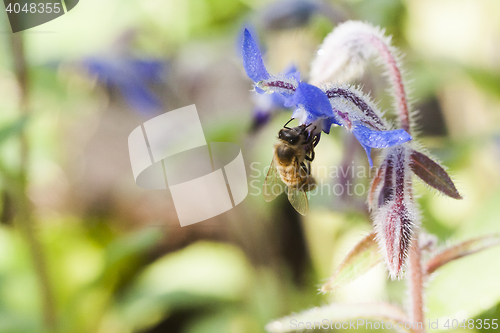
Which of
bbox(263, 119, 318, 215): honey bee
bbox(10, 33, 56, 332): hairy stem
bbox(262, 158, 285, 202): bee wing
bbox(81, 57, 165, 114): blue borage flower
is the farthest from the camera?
bbox(81, 57, 165, 114): blue borage flower

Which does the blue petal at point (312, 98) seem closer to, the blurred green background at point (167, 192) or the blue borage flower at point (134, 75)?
the blurred green background at point (167, 192)

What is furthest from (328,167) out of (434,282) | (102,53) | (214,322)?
(102,53)

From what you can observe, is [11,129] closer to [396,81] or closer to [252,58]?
[252,58]

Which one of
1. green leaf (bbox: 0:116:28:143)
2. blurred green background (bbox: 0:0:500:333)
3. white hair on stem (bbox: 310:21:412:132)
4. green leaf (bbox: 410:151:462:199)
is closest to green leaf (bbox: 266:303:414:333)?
blurred green background (bbox: 0:0:500:333)

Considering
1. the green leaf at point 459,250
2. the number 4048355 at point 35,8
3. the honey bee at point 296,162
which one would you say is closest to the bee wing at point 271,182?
the honey bee at point 296,162

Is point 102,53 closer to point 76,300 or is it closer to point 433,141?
point 76,300

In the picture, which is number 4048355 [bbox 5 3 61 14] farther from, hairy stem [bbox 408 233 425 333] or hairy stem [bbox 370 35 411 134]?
hairy stem [bbox 408 233 425 333]

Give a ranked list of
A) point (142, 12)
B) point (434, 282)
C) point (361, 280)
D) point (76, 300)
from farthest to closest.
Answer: point (142, 12) < point (361, 280) < point (76, 300) < point (434, 282)

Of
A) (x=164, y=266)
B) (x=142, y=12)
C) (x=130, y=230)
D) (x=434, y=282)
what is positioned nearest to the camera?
(x=434, y=282)
